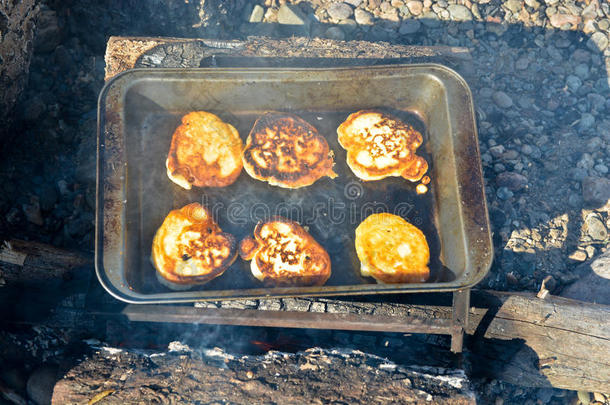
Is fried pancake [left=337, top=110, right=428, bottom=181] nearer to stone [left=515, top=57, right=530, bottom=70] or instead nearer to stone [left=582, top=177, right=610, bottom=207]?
stone [left=582, top=177, right=610, bottom=207]

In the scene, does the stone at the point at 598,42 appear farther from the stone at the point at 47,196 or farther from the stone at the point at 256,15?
the stone at the point at 47,196

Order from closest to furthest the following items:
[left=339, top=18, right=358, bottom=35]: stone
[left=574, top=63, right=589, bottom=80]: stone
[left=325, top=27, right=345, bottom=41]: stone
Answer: [left=574, top=63, right=589, bottom=80]: stone
[left=325, top=27, right=345, bottom=41]: stone
[left=339, top=18, right=358, bottom=35]: stone

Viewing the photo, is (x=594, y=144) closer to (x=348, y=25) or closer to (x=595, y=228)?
(x=595, y=228)

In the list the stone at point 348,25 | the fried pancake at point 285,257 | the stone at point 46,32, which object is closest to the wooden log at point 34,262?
the fried pancake at point 285,257

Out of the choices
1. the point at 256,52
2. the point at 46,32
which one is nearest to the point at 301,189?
the point at 256,52

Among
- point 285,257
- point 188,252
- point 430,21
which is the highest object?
point 430,21

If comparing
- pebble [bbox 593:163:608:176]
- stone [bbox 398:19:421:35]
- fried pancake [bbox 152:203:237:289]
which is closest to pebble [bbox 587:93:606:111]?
pebble [bbox 593:163:608:176]
